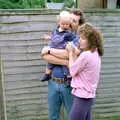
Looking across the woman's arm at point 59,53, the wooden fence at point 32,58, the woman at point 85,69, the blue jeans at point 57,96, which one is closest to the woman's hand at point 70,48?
the woman at point 85,69

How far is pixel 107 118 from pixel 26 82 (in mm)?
1394

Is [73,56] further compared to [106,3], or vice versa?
[106,3]

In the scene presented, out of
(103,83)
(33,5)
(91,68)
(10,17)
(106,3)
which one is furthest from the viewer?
(33,5)

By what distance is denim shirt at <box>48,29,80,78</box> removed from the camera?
4607 mm

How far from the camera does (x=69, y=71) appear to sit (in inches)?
181

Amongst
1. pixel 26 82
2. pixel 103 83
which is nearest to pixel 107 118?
pixel 103 83

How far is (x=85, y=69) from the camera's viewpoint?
4.41 metres

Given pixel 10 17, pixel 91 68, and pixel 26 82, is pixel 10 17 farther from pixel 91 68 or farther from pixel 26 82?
pixel 91 68

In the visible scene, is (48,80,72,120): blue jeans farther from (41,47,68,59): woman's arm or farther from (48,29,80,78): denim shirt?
(41,47,68,59): woman's arm

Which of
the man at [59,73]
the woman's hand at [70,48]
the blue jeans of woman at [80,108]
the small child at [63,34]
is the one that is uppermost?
the small child at [63,34]

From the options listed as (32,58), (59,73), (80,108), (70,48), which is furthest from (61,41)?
(32,58)

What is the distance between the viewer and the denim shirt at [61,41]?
4607mm

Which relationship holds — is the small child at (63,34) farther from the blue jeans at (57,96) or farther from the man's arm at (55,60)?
the blue jeans at (57,96)

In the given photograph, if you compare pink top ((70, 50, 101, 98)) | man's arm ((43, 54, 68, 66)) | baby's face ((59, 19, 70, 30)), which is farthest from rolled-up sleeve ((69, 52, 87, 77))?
baby's face ((59, 19, 70, 30))
